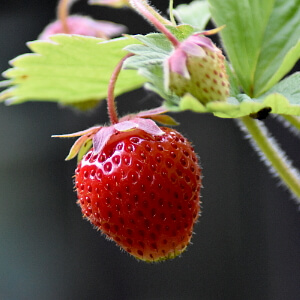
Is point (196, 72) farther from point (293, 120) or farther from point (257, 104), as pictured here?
point (293, 120)

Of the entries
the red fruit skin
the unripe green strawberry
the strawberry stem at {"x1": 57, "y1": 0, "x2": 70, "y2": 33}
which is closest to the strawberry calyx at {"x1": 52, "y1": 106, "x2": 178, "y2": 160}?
the red fruit skin

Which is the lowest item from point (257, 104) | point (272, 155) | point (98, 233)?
point (98, 233)

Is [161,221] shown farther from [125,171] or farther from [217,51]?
[217,51]

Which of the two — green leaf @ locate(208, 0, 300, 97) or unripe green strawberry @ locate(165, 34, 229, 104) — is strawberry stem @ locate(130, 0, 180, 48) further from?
green leaf @ locate(208, 0, 300, 97)

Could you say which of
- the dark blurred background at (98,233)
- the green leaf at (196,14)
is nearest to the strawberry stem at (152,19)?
the green leaf at (196,14)

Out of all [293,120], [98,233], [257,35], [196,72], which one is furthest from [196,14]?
[98,233]
